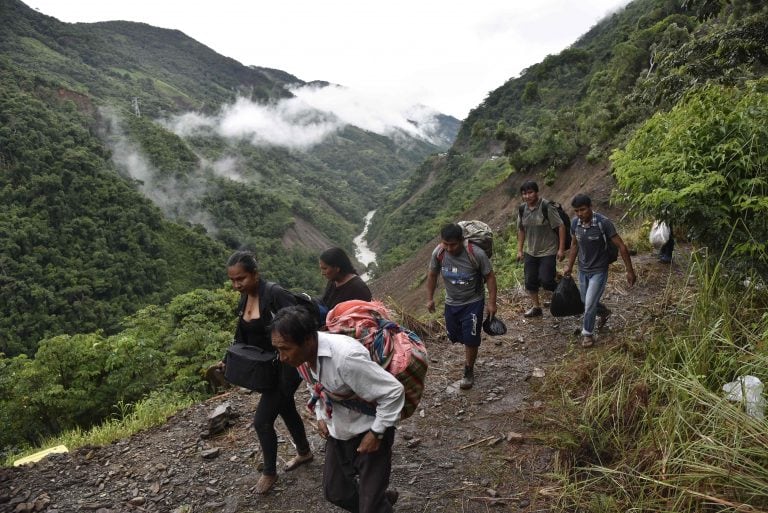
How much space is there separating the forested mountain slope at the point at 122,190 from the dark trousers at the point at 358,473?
33.6 m

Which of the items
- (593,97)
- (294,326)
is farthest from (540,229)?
(593,97)

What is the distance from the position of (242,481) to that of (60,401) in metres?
5.29

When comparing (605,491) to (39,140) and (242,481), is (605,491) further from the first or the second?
(39,140)

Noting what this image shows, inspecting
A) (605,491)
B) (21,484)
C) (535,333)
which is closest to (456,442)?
(605,491)

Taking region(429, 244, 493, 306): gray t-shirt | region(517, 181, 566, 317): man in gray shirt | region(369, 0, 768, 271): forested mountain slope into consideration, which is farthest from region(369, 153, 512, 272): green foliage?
region(429, 244, 493, 306): gray t-shirt

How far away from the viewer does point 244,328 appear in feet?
8.88

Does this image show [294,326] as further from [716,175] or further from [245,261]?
[716,175]

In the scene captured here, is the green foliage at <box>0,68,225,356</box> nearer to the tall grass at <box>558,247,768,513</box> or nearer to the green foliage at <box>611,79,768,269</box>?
the tall grass at <box>558,247,768,513</box>

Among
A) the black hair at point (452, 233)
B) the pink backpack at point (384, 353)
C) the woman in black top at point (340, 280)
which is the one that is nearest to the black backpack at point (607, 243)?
the black hair at point (452, 233)

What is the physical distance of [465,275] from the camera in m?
3.70

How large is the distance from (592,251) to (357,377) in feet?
10.3

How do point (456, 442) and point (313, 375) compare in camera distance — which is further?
point (456, 442)

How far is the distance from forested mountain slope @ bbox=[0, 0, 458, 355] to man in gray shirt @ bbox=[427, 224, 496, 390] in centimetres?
3294

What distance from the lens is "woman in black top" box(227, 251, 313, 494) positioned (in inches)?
103
